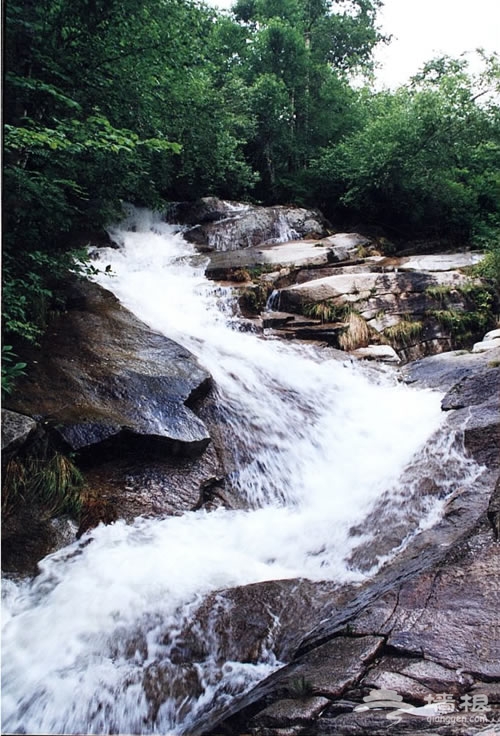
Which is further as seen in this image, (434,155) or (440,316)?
(434,155)

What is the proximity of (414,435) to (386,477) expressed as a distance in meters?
0.65

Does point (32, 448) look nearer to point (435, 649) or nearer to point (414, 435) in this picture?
point (435, 649)

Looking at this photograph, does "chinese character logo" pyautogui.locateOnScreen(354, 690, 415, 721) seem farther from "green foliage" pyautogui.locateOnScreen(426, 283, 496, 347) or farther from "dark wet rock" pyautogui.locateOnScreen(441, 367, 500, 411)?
"green foliage" pyautogui.locateOnScreen(426, 283, 496, 347)

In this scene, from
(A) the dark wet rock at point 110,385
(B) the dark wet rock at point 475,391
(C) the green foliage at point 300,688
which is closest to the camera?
(C) the green foliage at point 300,688

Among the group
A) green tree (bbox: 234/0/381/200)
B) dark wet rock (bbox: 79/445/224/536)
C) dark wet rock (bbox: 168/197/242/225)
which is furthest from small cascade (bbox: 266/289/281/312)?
green tree (bbox: 234/0/381/200)

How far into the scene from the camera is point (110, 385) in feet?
11.9

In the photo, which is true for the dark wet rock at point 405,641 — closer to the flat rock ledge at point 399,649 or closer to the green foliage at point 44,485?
the flat rock ledge at point 399,649

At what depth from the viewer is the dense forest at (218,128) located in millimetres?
3256

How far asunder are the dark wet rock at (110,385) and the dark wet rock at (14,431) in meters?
0.24

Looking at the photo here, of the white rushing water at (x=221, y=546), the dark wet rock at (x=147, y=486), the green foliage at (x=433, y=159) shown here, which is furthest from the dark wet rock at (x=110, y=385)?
the green foliage at (x=433, y=159)

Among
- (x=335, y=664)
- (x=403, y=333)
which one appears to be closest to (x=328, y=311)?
(x=403, y=333)

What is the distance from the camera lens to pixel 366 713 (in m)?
1.49

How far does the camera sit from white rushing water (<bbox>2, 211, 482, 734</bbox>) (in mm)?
1919

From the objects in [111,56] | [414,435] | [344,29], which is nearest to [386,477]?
[414,435]
